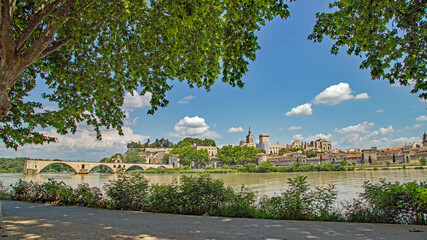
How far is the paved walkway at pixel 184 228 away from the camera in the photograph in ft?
15.6

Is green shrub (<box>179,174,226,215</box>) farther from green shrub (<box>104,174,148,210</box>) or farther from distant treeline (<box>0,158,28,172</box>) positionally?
distant treeline (<box>0,158,28,172</box>)

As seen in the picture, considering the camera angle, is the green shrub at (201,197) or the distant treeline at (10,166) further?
the distant treeline at (10,166)

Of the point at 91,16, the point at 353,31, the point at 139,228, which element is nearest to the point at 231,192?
the point at 139,228

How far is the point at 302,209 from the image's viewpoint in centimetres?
644

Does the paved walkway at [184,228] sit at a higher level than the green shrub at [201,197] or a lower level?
lower

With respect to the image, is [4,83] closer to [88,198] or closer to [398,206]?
[88,198]

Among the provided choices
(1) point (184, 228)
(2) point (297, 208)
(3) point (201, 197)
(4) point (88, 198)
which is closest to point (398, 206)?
(2) point (297, 208)

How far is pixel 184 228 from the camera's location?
538cm

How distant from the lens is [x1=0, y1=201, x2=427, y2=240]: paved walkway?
4.77 metres

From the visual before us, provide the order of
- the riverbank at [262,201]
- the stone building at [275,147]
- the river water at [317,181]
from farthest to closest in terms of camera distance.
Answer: the stone building at [275,147] < the river water at [317,181] < the riverbank at [262,201]

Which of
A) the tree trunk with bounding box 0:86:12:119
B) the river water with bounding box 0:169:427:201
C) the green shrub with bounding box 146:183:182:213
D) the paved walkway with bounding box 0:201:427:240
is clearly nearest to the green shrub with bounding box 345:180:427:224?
the paved walkway with bounding box 0:201:427:240

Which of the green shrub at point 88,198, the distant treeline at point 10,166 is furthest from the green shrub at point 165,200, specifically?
the distant treeline at point 10,166

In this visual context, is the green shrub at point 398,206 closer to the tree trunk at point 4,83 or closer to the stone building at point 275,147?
the tree trunk at point 4,83

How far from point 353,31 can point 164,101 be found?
4.30m
